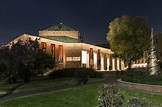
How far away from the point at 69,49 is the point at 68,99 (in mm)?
36963

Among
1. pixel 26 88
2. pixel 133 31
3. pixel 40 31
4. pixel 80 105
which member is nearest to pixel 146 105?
pixel 80 105

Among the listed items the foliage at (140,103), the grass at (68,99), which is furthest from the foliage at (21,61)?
the foliage at (140,103)

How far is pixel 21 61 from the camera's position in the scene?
24.5m

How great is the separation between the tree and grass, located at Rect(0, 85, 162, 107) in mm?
27221

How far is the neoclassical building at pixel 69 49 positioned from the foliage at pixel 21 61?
15.5 meters

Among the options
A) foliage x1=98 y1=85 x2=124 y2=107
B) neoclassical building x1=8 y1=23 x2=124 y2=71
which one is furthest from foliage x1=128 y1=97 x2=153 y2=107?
neoclassical building x1=8 y1=23 x2=124 y2=71

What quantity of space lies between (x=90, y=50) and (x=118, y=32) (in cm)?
1325

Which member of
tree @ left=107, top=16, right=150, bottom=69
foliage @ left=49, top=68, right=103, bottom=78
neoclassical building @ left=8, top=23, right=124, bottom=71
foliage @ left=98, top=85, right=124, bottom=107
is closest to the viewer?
foliage @ left=98, top=85, right=124, bottom=107

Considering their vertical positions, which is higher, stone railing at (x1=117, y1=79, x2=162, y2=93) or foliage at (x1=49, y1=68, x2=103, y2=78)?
foliage at (x1=49, y1=68, x2=103, y2=78)

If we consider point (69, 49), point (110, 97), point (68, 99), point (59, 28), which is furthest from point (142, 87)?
point (59, 28)

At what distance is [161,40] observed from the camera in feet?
273

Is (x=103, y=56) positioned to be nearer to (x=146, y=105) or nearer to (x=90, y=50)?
(x=90, y=50)

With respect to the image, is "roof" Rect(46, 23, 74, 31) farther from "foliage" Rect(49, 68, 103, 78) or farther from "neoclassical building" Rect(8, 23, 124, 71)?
"foliage" Rect(49, 68, 103, 78)

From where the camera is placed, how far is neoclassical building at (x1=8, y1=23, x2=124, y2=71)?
46.2 metres
